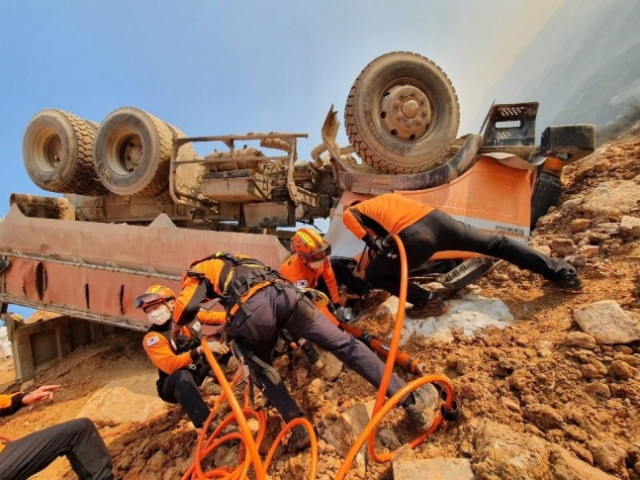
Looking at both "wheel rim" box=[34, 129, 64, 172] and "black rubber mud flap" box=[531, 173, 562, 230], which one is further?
"wheel rim" box=[34, 129, 64, 172]

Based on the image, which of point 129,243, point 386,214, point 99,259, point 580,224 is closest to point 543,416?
point 386,214

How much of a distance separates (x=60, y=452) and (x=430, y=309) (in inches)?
107

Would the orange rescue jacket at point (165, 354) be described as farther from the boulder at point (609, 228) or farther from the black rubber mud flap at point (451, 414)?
the boulder at point (609, 228)

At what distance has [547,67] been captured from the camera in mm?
58719

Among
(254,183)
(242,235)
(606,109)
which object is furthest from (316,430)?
(606,109)

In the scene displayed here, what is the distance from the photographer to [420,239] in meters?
2.46

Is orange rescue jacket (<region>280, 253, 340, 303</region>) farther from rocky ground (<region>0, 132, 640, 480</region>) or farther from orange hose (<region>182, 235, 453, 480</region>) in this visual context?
orange hose (<region>182, 235, 453, 480</region>)

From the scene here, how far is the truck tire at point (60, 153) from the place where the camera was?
15.8ft

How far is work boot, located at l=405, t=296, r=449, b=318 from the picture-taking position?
271 cm

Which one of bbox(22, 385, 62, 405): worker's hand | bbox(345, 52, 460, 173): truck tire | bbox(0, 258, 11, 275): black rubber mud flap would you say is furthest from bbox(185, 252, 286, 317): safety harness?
bbox(0, 258, 11, 275): black rubber mud flap

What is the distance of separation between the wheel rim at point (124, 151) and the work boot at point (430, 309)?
379cm

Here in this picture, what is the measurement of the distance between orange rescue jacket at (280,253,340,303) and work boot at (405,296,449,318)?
2.58 ft

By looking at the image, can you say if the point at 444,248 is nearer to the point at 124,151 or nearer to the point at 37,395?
the point at 37,395

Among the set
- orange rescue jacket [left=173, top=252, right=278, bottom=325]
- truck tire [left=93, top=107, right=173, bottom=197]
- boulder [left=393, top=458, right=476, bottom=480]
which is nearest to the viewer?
boulder [left=393, top=458, right=476, bottom=480]
